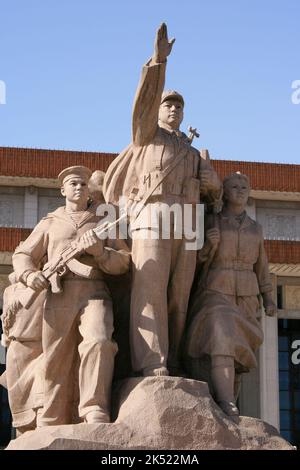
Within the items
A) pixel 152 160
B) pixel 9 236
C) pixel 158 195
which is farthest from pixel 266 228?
pixel 158 195

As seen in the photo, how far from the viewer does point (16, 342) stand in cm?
930

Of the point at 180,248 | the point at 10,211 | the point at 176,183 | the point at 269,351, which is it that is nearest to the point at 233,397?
the point at 180,248

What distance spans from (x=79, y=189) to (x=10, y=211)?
22097mm

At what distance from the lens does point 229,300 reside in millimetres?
9266

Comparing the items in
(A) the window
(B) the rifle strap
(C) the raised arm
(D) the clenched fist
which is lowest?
(A) the window

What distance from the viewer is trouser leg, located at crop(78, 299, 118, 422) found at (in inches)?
328

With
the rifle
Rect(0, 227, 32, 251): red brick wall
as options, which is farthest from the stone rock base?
Rect(0, 227, 32, 251): red brick wall

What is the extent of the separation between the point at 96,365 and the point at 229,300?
60.1 inches

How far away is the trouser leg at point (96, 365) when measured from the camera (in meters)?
8.33

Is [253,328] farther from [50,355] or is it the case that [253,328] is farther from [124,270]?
[50,355]

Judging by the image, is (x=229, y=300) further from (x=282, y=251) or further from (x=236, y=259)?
(x=282, y=251)

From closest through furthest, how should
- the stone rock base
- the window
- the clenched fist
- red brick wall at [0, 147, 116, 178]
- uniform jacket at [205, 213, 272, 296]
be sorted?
the stone rock base < the clenched fist < uniform jacket at [205, 213, 272, 296] < red brick wall at [0, 147, 116, 178] < the window

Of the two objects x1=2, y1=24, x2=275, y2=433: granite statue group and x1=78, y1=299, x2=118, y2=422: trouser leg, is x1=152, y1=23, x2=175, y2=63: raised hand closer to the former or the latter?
x1=2, y1=24, x2=275, y2=433: granite statue group

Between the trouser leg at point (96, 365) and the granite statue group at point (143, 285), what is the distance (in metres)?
0.01
